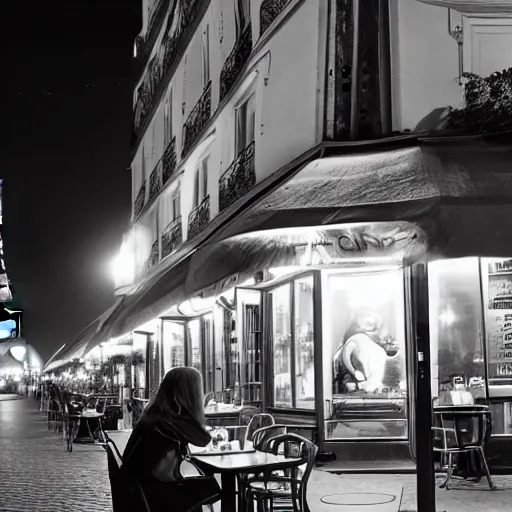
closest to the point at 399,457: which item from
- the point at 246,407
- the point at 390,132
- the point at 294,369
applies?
the point at 294,369

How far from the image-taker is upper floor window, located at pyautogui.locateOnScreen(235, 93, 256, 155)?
49.0 feet

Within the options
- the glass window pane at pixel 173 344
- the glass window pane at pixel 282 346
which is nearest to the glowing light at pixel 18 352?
the glass window pane at pixel 173 344

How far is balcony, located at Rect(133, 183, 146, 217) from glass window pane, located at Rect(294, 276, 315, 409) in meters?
14.7

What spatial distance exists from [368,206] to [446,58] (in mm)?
4420

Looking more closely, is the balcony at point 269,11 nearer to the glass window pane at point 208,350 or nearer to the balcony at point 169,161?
the glass window pane at point 208,350

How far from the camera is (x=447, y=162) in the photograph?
7.40m

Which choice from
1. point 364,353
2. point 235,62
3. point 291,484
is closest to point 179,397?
point 291,484

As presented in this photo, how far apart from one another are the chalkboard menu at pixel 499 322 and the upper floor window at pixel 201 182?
7739mm

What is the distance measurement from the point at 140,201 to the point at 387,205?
22.8 metres

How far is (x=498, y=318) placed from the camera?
40.7 ft

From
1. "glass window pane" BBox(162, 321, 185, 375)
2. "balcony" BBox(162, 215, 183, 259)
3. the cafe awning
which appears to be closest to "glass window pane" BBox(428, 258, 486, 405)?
the cafe awning

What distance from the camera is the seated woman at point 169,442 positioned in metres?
5.71

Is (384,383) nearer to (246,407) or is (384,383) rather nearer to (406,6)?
(246,407)

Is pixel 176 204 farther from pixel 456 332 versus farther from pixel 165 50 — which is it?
pixel 456 332
